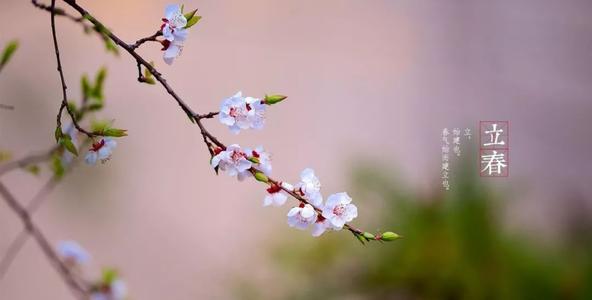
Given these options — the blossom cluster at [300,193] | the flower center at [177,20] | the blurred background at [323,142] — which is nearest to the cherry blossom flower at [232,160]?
the blossom cluster at [300,193]

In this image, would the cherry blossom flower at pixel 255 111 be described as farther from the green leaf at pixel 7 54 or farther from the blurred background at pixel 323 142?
the blurred background at pixel 323 142

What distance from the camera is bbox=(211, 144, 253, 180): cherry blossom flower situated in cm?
53

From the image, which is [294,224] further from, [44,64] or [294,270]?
[44,64]

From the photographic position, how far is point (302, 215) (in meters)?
0.53

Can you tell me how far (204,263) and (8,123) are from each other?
Answer: 61 centimetres

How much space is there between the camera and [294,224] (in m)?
0.55

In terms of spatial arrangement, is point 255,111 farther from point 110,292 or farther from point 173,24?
point 110,292

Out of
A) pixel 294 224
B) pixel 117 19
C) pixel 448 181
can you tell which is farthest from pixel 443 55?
pixel 294 224

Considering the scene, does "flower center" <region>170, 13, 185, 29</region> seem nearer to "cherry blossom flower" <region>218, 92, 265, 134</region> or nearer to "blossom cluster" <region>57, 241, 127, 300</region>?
"cherry blossom flower" <region>218, 92, 265, 134</region>

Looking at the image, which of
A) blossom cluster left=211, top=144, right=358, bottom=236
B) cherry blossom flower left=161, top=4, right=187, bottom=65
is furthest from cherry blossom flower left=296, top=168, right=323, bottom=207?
cherry blossom flower left=161, top=4, right=187, bottom=65

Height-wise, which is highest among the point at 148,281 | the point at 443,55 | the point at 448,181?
the point at 443,55

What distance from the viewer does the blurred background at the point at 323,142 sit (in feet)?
4.87

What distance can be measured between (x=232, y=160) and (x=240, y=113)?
0.13 ft

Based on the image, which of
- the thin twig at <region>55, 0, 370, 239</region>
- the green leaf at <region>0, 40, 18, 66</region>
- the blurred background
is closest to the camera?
the thin twig at <region>55, 0, 370, 239</region>
